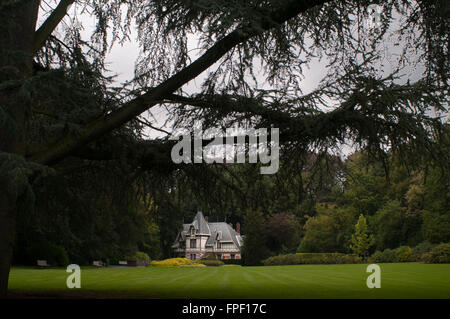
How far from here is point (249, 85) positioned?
636cm

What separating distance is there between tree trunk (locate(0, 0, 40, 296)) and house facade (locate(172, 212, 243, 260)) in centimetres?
5103

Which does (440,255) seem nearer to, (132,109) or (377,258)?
(377,258)

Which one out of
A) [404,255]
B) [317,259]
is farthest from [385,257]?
[317,259]

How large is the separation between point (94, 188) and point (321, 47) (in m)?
4.93

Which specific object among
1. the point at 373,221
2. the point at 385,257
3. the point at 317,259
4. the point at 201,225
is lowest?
the point at 317,259

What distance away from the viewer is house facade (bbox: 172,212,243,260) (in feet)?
187

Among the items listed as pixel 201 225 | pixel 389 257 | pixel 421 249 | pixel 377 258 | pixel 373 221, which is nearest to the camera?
pixel 421 249

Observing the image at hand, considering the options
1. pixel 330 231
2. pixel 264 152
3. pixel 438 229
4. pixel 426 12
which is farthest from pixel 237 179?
pixel 330 231

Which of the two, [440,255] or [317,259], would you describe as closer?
[440,255]

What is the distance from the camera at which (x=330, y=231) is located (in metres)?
35.1

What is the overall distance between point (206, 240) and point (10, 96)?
55.3 meters

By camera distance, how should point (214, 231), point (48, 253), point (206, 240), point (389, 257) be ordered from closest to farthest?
1. point (48, 253)
2. point (389, 257)
3. point (214, 231)
4. point (206, 240)

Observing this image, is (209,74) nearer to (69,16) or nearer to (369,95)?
(369,95)

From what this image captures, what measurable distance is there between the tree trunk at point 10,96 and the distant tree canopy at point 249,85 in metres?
0.02
